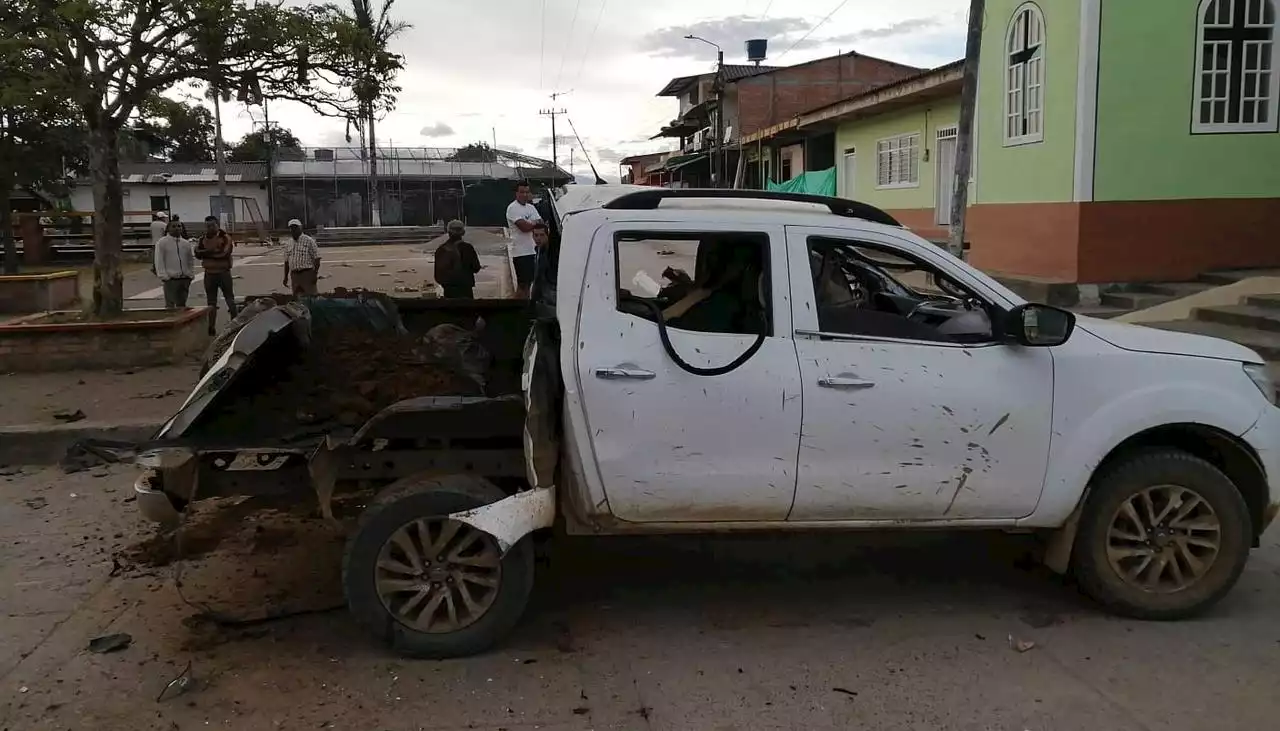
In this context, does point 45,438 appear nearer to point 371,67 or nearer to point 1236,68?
point 371,67

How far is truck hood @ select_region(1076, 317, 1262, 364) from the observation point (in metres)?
4.44

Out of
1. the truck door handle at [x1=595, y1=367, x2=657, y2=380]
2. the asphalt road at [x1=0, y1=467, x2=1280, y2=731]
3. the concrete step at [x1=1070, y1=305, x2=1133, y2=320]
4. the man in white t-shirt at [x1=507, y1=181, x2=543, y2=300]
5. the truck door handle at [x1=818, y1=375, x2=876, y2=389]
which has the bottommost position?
the asphalt road at [x1=0, y1=467, x2=1280, y2=731]

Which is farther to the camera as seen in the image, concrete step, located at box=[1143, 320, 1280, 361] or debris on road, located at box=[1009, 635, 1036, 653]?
concrete step, located at box=[1143, 320, 1280, 361]

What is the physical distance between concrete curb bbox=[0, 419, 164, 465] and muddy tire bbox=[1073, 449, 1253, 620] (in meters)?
6.55

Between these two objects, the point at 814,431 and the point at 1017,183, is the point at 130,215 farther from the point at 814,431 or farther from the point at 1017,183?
the point at 814,431

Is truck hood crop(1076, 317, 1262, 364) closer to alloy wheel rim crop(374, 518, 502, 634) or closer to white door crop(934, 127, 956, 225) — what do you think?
alloy wheel rim crop(374, 518, 502, 634)

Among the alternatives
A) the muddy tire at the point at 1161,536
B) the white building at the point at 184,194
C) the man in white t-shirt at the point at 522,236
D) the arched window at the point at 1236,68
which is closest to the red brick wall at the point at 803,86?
the white building at the point at 184,194

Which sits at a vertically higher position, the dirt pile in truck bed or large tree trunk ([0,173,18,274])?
large tree trunk ([0,173,18,274])

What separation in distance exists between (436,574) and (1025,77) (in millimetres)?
12908

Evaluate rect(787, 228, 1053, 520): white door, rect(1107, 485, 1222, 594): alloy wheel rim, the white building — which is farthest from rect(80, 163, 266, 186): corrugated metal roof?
rect(1107, 485, 1222, 594): alloy wheel rim

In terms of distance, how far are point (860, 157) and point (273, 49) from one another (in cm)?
1924

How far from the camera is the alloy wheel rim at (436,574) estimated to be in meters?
4.18

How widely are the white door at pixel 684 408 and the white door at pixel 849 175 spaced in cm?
2446

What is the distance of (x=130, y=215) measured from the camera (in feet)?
141
